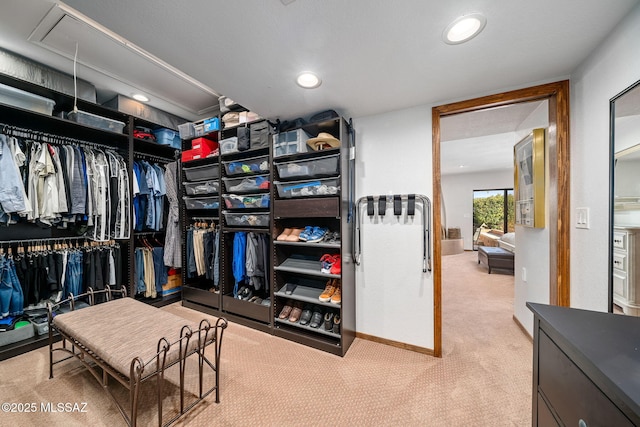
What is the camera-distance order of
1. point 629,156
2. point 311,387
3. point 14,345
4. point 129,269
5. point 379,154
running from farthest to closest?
point 129,269, point 379,154, point 14,345, point 311,387, point 629,156

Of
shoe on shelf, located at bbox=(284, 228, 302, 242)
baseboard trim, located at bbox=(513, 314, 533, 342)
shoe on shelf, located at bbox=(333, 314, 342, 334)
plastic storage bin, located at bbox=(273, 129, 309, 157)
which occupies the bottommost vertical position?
baseboard trim, located at bbox=(513, 314, 533, 342)

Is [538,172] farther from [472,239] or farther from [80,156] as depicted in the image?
[472,239]

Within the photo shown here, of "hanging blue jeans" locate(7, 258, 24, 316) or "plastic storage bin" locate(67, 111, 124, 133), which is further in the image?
"plastic storage bin" locate(67, 111, 124, 133)

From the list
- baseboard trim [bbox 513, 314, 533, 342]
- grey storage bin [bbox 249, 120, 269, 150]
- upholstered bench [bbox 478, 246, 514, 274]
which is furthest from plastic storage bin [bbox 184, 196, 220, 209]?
upholstered bench [bbox 478, 246, 514, 274]

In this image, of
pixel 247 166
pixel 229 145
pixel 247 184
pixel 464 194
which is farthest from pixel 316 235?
pixel 464 194

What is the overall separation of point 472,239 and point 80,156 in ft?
29.9

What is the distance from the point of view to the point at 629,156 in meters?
1.08

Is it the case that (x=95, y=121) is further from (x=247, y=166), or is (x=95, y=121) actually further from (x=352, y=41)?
(x=352, y=41)

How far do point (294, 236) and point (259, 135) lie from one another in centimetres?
110

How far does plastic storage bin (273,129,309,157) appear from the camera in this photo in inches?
84.7

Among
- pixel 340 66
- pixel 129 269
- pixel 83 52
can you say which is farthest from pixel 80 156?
pixel 340 66

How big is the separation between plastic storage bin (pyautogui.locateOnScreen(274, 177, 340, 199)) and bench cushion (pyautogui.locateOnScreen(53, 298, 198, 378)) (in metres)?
1.32

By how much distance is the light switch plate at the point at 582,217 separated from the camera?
1.41 metres

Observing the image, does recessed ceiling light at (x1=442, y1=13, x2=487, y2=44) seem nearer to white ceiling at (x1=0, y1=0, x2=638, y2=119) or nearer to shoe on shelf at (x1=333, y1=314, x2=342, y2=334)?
white ceiling at (x1=0, y1=0, x2=638, y2=119)
